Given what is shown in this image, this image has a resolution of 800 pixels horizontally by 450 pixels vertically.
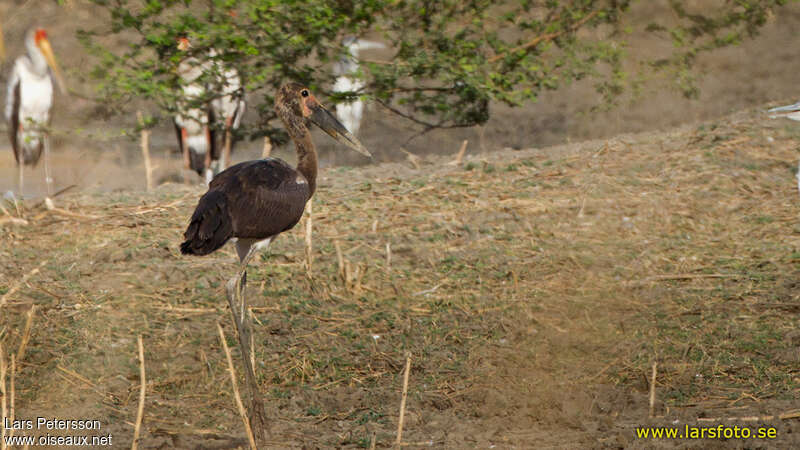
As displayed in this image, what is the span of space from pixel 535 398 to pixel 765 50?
11953 mm

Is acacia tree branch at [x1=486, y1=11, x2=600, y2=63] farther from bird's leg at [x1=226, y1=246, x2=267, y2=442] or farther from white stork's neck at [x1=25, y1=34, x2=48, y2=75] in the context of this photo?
white stork's neck at [x1=25, y1=34, x2=48, y2=75]

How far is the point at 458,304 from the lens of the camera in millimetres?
4574

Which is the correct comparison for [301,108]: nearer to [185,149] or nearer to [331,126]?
[331,126]

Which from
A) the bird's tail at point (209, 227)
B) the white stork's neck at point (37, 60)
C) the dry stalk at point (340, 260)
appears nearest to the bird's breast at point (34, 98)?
the white stork's neck at point (37, 60)

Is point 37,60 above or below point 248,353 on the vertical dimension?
above

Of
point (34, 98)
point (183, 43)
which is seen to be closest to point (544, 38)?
point (183, 43)

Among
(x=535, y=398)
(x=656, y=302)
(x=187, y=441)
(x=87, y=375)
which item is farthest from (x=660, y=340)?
(x=87, y=375)

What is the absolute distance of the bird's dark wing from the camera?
360 centimetres

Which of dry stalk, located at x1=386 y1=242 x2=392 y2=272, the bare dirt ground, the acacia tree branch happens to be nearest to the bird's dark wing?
the bare dirt ground

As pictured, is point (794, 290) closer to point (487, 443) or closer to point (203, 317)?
point (487, 443)

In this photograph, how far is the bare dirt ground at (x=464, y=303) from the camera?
359 centimetres

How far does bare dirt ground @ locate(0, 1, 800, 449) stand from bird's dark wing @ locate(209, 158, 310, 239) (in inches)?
25.0

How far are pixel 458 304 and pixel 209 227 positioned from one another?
146 centimetres

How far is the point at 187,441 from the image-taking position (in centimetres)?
338
